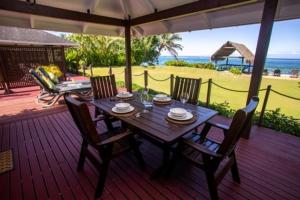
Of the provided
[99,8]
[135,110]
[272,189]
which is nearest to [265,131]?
[272,189]

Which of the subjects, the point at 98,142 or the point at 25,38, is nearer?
the point at 98,142

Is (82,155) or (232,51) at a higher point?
(232,51)

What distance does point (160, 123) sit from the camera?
1942 millimetres

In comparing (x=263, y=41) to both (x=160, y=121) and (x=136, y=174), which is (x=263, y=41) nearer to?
(x=160, y=121)

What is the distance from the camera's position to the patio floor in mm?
1922

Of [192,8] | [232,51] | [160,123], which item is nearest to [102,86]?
[160,123]

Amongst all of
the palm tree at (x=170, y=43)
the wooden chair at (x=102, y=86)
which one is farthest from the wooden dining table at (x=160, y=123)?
the palm tree at (x=170, y=43)

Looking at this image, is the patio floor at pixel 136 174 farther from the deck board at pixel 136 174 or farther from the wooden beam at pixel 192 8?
the wooden beam at pixel 192 8

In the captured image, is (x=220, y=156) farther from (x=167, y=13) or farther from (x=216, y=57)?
(x=216, y=57)

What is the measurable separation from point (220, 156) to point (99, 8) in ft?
14.0

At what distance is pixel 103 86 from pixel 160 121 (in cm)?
186

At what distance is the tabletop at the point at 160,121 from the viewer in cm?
169

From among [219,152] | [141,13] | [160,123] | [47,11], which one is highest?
[141,13]

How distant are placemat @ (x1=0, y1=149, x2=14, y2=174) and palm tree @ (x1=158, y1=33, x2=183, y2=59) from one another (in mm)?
23798
